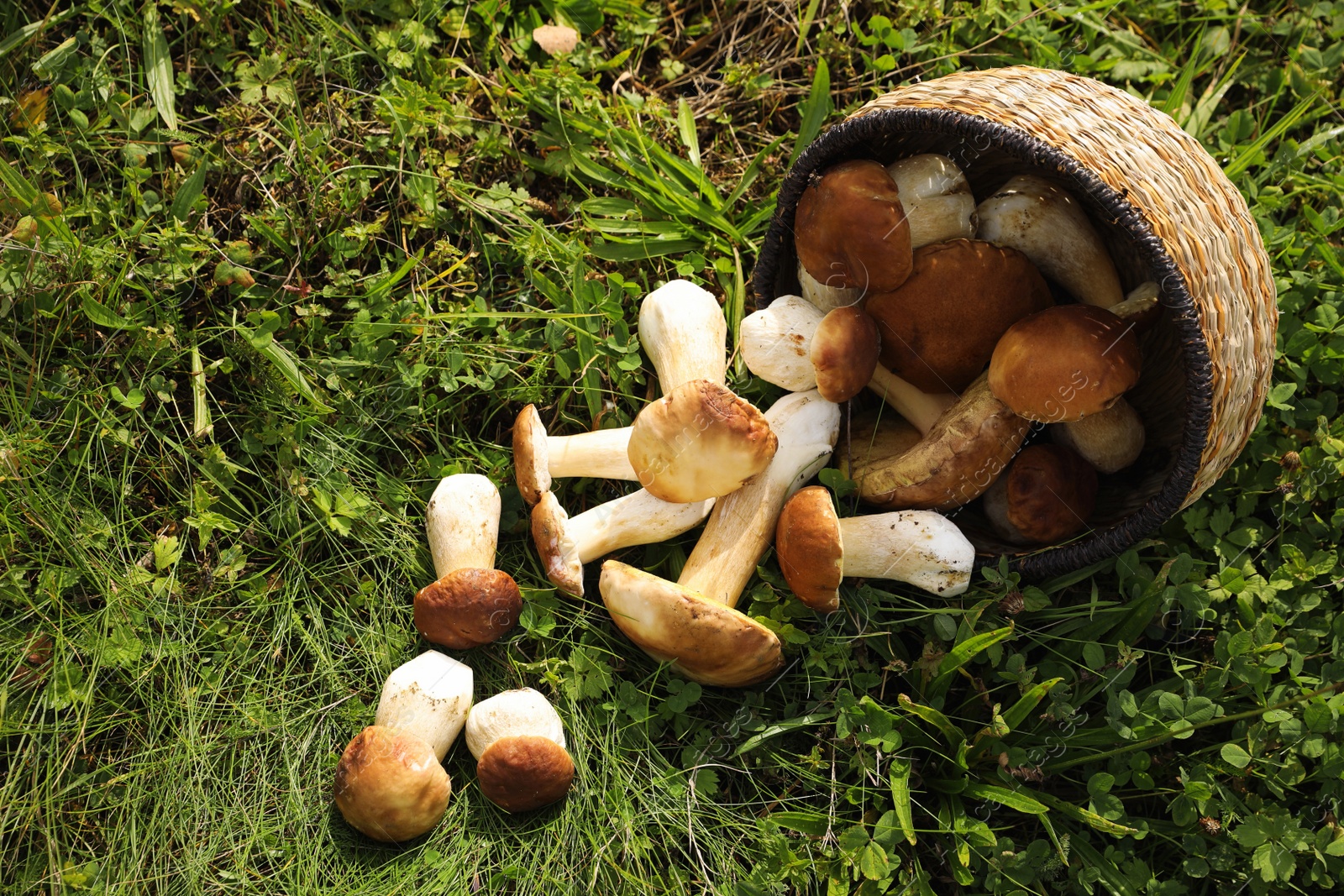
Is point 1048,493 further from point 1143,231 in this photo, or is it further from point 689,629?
point 689,629

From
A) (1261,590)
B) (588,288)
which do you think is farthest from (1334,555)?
(588,288)

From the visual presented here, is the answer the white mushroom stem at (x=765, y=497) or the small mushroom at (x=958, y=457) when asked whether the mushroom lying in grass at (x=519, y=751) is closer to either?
the white mushroom stem at (x=765, y=497)

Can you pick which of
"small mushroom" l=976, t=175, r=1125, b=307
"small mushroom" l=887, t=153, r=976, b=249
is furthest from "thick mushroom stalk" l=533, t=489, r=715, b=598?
"small mushroom" l=976, t=175, r=1125, b=307

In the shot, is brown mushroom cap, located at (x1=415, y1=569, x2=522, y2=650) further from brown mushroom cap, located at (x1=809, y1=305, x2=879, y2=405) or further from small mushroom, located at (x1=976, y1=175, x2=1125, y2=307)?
small mushroom, located at (x1=976, y1=175, x2=1125, y2=307)

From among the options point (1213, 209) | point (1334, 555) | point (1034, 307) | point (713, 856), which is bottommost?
point (713, 856)

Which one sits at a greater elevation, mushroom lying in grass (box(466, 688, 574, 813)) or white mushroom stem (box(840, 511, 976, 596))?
white mushroom stem (box(840, 511, 976, 596))

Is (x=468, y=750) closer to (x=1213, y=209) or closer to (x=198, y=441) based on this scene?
(x=198, y=441)
